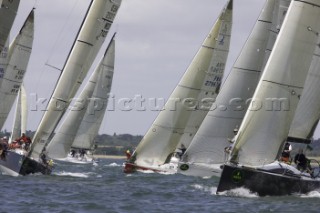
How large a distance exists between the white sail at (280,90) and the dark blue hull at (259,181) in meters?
0.67

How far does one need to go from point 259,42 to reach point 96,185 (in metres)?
11.0

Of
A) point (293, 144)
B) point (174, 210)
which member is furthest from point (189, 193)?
point (174, 210)

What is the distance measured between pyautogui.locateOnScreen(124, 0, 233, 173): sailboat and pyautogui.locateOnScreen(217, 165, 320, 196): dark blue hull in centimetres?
1502

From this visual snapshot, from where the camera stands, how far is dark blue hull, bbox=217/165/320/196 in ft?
87.5

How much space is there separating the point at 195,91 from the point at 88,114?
67.8 ft

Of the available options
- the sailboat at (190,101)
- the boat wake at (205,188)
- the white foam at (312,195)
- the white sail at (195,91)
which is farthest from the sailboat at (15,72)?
the white foam at (312,195)

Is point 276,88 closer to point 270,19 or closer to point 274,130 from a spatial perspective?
point 274,130

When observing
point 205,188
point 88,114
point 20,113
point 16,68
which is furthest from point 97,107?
point 205,188

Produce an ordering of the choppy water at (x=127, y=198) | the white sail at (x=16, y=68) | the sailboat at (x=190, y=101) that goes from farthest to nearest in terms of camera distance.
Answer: the sailboat at (x=190, y=101), the white sail at (x=16, y=68), the choppy water at (x=127, y=198)

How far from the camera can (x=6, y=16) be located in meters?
30.8

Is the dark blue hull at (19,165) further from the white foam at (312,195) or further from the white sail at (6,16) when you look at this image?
the white foam at (312,195)

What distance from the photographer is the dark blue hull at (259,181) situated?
26.7 m

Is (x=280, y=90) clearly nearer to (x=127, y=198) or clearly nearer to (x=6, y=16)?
(x=127, y=198)

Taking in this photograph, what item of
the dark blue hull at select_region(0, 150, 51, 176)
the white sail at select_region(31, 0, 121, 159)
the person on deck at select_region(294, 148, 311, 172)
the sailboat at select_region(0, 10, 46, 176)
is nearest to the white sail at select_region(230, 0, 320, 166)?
the person on deck at select_region(294, 148, 311, 172)
